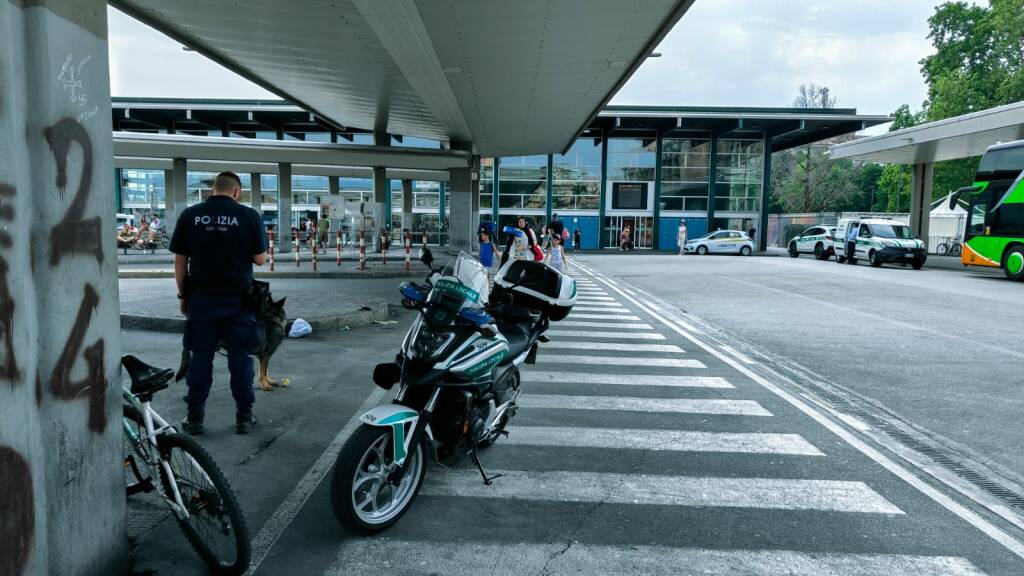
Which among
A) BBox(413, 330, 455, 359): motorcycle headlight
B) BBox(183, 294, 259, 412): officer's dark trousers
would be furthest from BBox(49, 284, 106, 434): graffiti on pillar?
BBox(183, 294, 259, 412): officer's dark trousers

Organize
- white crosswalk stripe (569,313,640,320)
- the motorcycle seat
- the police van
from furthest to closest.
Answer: the police van, white crosswalk stripe (569,313,640,320), the motorcycle seat

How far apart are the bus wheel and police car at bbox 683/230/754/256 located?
17.4 meters

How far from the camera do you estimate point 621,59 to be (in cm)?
1457

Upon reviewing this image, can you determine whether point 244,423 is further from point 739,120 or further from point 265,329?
point 739,120

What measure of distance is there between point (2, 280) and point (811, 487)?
14.7ft

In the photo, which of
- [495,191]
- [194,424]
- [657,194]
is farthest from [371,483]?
[657,194]

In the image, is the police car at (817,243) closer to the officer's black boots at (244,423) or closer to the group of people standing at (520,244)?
the group of people standing at (520,244)

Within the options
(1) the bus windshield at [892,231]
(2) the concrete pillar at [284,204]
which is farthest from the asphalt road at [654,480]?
(2) the concrete pillar at [284,204]

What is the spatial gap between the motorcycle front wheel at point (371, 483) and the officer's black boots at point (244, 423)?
5.66 feet

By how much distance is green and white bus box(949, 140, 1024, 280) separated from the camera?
21.0 m

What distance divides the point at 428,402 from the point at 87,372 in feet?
5.49

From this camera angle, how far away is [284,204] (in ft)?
92.8

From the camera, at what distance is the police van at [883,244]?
25.4 metres

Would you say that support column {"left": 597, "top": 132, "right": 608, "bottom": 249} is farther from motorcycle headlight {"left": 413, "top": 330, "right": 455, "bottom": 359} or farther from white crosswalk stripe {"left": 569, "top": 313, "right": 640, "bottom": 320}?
motorcycle headlight {"left": 413, "top": 330, "right": 455, "bottom": 359}
